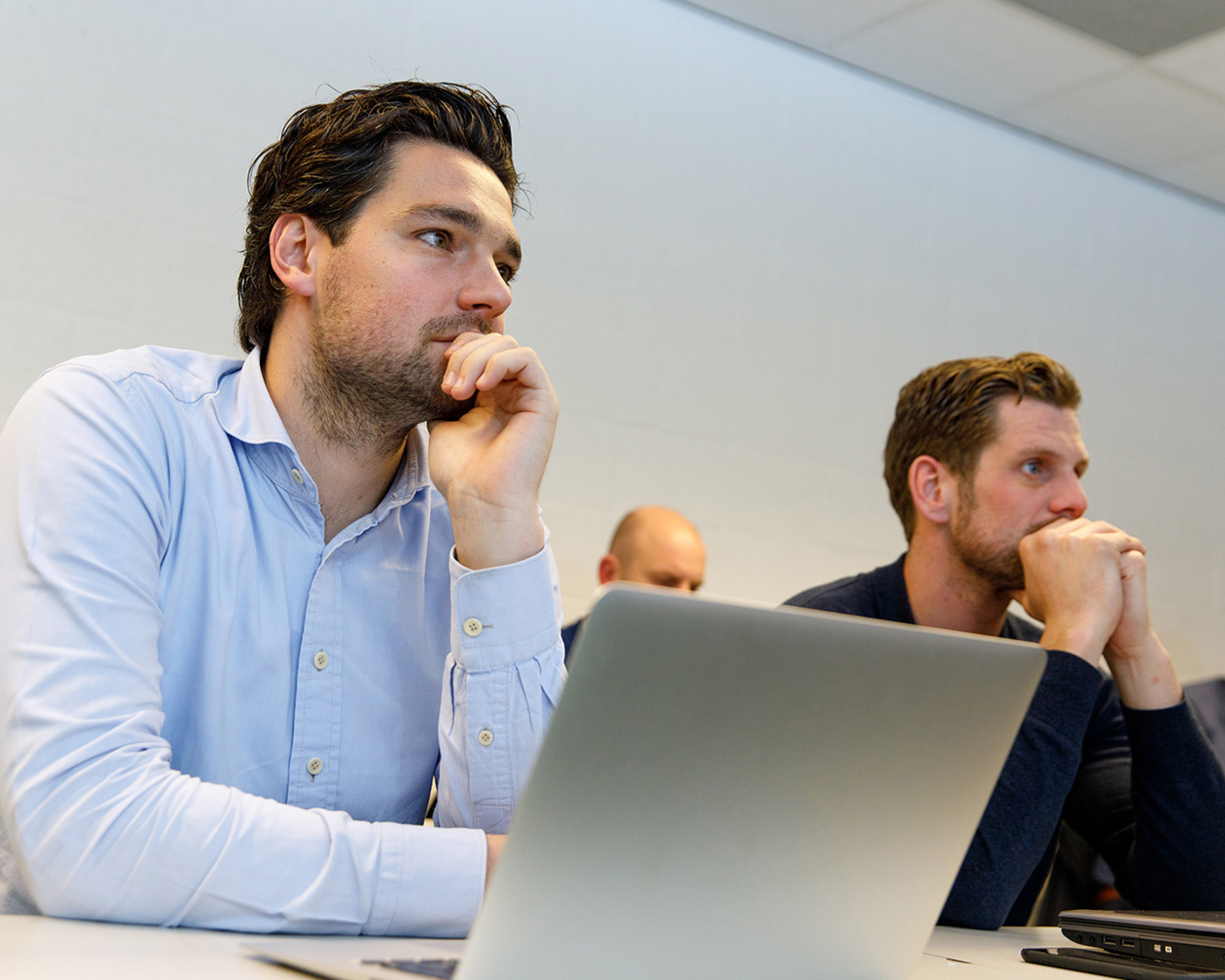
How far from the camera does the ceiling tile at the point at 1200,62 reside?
132 inches

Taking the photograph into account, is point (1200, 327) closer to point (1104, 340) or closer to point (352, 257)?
point (1104, 340)

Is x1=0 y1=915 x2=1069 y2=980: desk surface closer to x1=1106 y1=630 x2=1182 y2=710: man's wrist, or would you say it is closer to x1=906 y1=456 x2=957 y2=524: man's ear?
x1=1106 y1=630 x2=1182 y2=710: man's wrist

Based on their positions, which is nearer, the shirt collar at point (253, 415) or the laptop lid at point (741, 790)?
the laptop lid at point (741, 790)

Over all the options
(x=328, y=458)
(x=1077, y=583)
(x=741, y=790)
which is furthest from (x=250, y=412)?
(x=1077, y=583)

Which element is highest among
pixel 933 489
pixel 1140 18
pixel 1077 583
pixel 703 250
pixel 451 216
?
pixel 1140 18

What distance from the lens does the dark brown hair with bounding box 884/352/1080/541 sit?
202cm

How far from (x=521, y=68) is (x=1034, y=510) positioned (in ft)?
6.32

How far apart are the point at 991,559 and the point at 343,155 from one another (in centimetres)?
119

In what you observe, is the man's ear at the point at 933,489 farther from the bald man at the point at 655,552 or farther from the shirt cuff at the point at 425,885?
the shirt cuff at the point at 425,885

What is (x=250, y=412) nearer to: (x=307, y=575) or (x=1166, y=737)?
(x=307, y=575)

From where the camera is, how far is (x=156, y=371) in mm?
1221

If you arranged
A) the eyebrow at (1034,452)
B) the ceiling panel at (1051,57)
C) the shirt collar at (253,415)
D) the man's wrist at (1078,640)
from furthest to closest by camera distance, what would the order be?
1. the ceiling panel at (1051,57)
2. the eyebrow at (1034,452)
3. the man's wrist at (1078,640)
4. the shirt collar at (253,415)

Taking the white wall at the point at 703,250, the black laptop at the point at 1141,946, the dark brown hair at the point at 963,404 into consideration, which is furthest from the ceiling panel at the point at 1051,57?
the black laptop at the point at 1141,946

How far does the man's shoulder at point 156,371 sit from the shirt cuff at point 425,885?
1.78 feet
